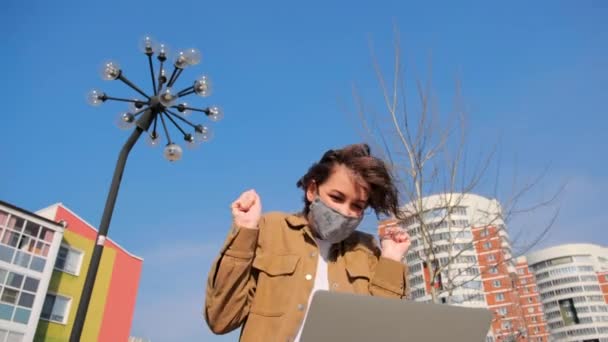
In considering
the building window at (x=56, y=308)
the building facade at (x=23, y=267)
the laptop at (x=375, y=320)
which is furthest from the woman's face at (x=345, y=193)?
the building window at (x=56, y=308)

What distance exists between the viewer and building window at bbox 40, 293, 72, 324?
19.8 metres

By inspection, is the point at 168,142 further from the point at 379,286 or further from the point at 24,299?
A: the point at 24,299

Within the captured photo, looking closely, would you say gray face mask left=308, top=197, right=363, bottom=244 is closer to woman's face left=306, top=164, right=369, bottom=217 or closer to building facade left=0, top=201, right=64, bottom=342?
woman's face left=306, top=164, right=369, bottom=217

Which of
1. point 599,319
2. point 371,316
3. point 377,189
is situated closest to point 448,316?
point 371,316

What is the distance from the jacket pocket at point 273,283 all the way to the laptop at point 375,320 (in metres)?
0.55

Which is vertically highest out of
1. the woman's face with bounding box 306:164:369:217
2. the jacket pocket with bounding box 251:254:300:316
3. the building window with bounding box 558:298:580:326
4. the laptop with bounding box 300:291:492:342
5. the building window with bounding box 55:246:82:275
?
the building window with bounding box 558:298:580:326

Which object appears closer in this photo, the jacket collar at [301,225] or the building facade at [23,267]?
the jacket collar at [301,225]

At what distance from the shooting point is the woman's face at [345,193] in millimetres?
1838

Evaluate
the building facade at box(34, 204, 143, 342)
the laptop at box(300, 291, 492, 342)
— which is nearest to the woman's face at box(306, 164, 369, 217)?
the laptop at box(300, 291, 492, 342)

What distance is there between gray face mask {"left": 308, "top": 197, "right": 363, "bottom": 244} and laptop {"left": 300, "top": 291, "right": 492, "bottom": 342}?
676 mm

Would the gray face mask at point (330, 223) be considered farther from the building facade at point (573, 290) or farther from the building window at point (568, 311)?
the building window at point (568, 311)

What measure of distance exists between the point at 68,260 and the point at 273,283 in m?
23.4

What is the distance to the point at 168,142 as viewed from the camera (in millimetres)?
6305

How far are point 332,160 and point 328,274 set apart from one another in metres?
0.50
